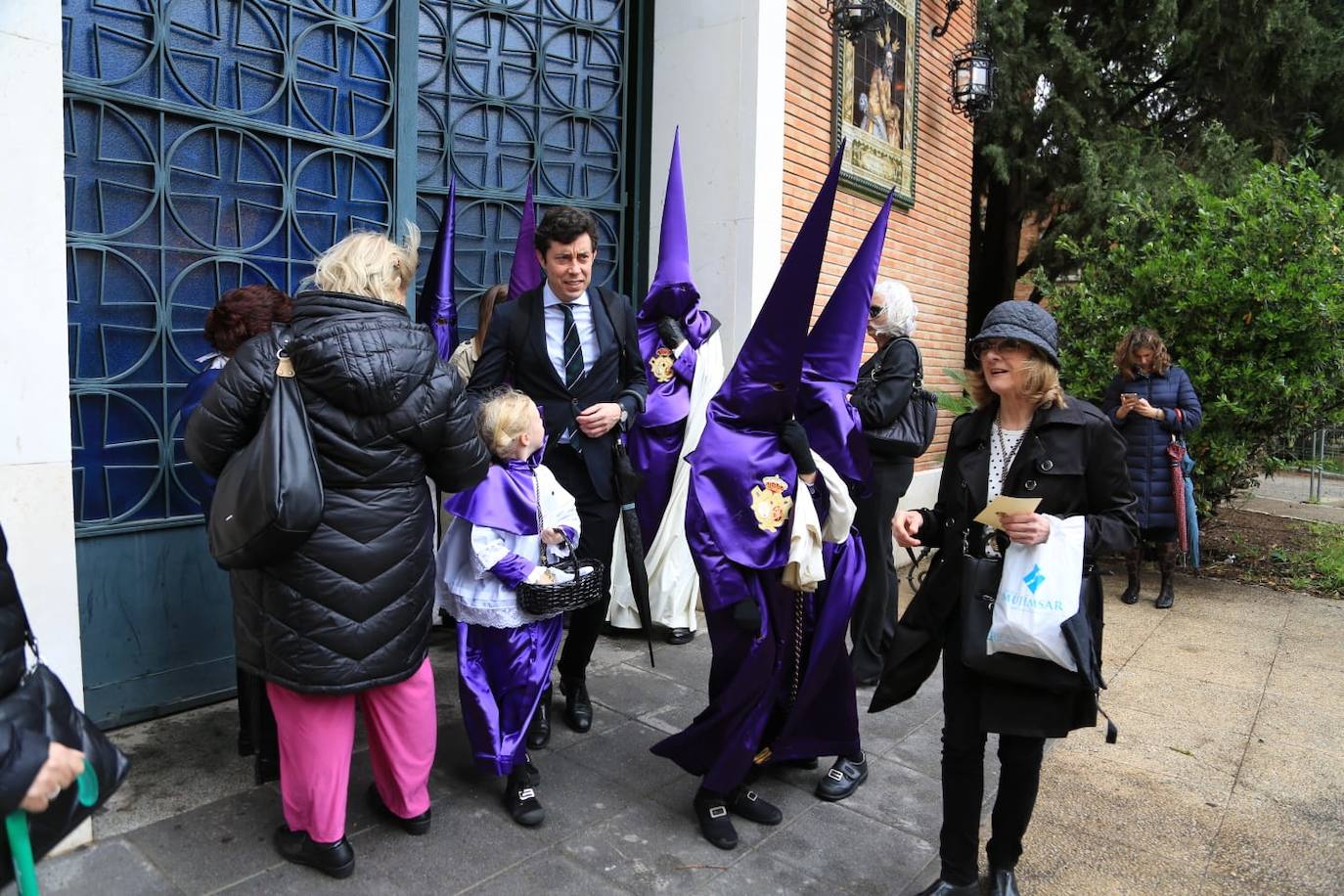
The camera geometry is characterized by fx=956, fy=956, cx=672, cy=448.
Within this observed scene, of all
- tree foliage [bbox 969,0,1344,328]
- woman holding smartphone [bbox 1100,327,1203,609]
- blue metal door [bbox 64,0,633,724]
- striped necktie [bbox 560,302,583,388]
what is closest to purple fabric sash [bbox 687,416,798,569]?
striped necktie [bbox 560,302,583,388]

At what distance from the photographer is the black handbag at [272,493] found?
2.52 m

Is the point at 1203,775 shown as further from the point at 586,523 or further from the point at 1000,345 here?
the point at 586,523

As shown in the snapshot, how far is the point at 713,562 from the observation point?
3053 mm

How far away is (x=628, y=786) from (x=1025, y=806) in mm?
1438

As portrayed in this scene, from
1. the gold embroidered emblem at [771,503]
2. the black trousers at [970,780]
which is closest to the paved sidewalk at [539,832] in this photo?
the black trousers at [970,780]

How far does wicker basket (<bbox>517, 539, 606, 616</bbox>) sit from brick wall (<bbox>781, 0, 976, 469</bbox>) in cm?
377

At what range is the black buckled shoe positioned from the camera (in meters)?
Result: 3.29

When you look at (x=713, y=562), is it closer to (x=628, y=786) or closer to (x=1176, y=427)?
(x=628, y=786)

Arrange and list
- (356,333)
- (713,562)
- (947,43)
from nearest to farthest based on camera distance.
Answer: (356,333) < (713,562) < (947,43)

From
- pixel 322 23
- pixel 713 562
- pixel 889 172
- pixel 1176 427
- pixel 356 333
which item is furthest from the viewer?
pixel 889 172

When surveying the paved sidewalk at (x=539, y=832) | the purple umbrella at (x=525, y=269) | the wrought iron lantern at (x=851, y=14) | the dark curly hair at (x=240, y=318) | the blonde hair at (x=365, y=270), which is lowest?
the paved sidewalk at (x=539, y=832)

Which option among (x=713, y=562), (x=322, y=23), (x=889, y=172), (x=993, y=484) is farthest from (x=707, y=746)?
(x=889, y=172)

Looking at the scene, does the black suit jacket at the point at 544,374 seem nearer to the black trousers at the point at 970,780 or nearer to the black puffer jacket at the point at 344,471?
the black puffer jacket at the point at 344,471

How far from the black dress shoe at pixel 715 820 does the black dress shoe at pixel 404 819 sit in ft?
2.96
